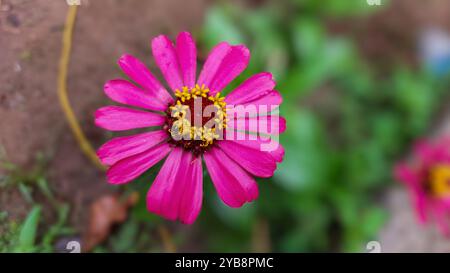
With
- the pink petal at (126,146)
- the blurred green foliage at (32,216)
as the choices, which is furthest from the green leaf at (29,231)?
the pink petal at (126,146)

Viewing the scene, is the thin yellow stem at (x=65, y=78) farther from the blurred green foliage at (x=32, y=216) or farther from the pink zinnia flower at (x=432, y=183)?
the pink zinnia flower at (x=432, y=183)

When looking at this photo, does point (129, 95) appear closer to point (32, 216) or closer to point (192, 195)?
point (192, 195)

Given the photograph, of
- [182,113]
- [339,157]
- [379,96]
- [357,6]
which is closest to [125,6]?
[182,113]

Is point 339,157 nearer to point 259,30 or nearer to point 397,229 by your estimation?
point 397,229

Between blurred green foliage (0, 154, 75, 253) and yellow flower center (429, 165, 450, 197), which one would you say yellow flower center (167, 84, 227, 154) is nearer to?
blurred green foliage (0, 154, 75, 253)

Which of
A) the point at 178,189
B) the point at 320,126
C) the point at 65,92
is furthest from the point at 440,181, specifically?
the point at 65,92

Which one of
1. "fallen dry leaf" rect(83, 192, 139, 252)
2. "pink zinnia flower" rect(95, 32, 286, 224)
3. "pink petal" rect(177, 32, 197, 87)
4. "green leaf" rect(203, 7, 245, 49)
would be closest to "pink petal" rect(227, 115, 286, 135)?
"pink zinnia flower" rect(95, 32, 286, 224)
